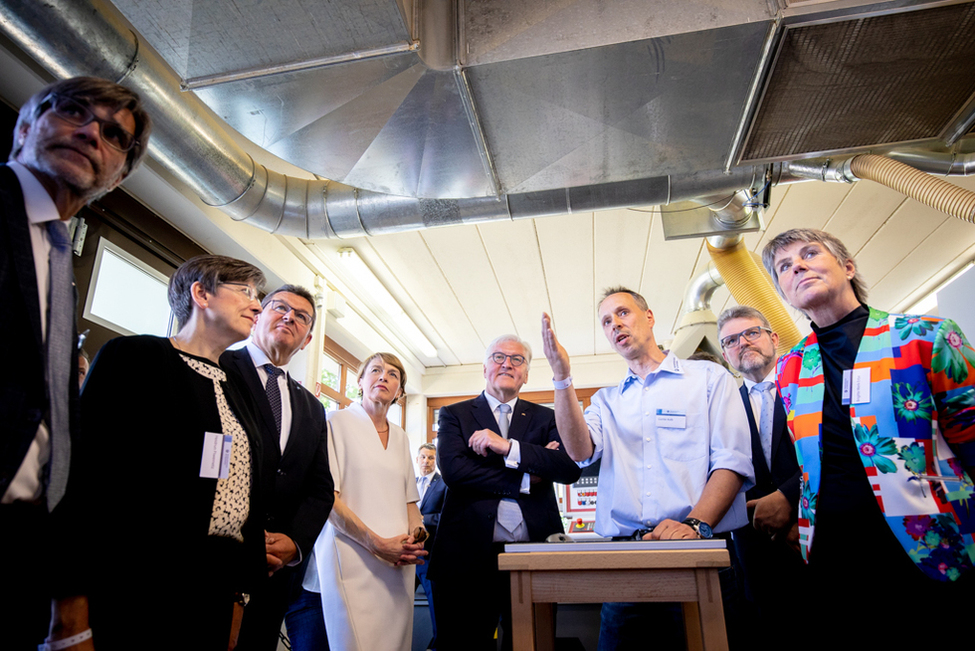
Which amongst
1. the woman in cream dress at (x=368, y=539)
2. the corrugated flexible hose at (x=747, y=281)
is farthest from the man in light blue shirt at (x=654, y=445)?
the corrugated flexible hose at (x=747, y=281)

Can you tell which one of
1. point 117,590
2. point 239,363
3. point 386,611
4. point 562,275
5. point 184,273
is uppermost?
point 562,275

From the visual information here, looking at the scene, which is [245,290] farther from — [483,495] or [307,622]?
[307,622]

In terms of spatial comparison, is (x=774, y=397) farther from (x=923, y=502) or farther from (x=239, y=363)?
(x=239, y=363)

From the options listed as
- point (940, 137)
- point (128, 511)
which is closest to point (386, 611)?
point (128, 511)

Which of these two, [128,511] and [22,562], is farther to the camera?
[128,511]

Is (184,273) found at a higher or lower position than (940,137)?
lower

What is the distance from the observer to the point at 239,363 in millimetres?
1747

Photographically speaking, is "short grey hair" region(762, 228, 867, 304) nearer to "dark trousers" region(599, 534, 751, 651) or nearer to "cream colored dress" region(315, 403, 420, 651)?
"dark trousers" region(599, 534, 751, 651)

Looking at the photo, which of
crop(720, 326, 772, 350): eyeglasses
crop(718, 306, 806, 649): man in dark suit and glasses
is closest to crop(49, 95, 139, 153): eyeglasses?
crop(718, 306, 806, 649): man in dark suit and glasses

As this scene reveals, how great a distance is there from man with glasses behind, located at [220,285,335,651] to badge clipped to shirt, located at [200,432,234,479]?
19cm

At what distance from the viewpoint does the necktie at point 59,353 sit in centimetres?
83

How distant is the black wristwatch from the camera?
→ 1253 millimetres

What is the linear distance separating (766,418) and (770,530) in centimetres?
57

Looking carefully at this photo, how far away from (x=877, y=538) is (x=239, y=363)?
170 cm
